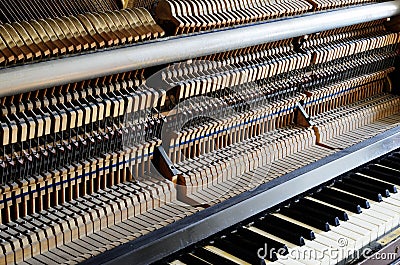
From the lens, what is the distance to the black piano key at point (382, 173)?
4531mm

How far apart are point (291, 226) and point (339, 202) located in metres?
0.49

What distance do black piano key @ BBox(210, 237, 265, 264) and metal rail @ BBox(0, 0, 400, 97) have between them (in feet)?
3.28

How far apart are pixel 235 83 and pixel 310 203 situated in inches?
34.2


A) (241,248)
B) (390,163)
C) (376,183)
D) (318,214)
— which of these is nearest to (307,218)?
(318,214)

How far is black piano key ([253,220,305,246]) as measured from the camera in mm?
3633

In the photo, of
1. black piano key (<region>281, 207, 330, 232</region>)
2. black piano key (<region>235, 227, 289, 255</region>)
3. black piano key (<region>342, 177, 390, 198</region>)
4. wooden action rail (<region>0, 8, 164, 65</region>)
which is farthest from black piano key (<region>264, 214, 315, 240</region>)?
wooden action rail (<region>0, 8, 164, 65</region>)

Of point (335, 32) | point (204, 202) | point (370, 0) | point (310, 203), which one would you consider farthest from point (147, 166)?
point (370, 0)

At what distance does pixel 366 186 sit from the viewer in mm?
4387

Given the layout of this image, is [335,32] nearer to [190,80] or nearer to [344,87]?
[344,87]

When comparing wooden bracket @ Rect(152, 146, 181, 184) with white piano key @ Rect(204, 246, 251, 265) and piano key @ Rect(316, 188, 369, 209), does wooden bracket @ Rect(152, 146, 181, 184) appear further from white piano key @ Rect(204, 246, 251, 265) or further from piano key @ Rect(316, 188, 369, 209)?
piano key @ Rect(316, 188, 369, 209)

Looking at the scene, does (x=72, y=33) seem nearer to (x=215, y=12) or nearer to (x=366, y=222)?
(x=215, y=12)

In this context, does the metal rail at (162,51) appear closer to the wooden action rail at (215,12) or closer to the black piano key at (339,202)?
the wooden action rail at (215,12)

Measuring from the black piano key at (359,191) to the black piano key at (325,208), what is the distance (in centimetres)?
32

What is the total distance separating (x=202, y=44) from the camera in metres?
3.55
